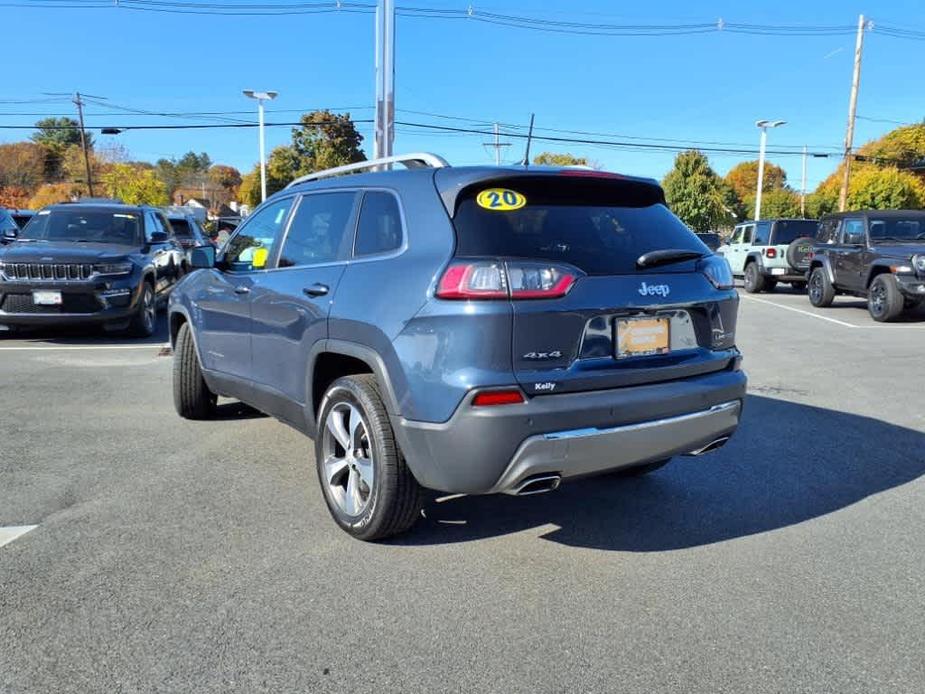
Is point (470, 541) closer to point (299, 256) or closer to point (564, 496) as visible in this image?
point (564, 496)

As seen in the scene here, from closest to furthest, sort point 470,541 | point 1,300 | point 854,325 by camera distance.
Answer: point 470,541
point 1,300
point 854,325

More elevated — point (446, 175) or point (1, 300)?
point (446, 175)

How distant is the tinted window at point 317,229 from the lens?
3.86 metres

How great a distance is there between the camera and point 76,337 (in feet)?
33.4

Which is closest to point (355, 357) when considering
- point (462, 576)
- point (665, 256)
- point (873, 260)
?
point (462, 576)

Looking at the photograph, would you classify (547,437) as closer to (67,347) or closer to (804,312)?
(67,347)

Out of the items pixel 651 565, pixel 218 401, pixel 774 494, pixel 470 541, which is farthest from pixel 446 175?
pixel 218 401

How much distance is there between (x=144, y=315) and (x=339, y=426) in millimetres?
7444

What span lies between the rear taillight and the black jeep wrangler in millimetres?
11587

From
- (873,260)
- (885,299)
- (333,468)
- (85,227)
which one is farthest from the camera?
(873,260)

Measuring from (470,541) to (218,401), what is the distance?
3.59m

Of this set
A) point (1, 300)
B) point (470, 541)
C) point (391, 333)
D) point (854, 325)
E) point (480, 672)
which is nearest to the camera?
point (480, 672)

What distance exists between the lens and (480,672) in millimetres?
2512

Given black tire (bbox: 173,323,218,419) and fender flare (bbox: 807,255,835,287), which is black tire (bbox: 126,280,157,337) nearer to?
black tire (bbox: 173,323,218,419)
